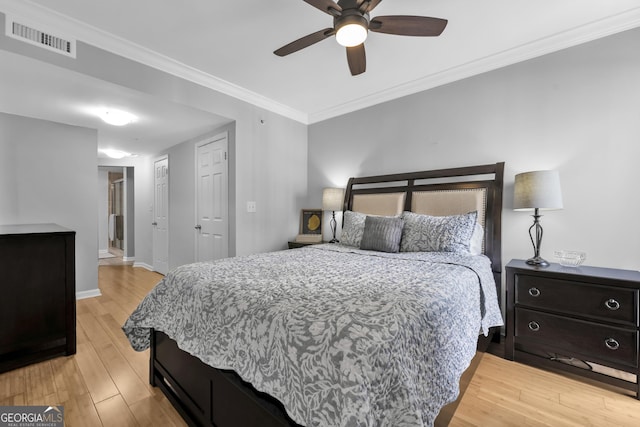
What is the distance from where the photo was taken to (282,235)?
407cm

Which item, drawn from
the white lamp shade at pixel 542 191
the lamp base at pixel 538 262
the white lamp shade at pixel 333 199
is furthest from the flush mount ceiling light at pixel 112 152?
the lamp base at pixel 538 262

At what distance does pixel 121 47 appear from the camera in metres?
2.42

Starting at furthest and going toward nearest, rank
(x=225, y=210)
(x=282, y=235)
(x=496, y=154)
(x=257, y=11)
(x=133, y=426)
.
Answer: (x=282, y=235), (x=225, y=210), (x=496, y=154), (x=257, y=11), (x=133, y=426)

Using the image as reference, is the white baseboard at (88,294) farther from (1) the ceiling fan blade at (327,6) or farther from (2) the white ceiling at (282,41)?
(1) the ceiling fan blade at (327,6)

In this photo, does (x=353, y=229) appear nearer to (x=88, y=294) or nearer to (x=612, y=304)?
(x=612, y=304)

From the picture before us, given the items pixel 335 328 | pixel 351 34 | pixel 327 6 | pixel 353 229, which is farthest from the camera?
pixel 353 229

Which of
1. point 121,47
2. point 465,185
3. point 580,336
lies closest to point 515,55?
point 465,185

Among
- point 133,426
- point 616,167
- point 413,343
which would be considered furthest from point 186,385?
point 616,167

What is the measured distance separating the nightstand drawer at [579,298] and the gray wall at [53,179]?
5012 millimetres

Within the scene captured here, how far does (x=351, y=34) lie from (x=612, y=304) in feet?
8.01

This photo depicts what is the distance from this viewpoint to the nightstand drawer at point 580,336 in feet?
6.00

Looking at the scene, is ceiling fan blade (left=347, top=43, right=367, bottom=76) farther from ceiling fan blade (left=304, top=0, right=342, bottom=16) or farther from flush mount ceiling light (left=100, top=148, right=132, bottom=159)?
flush mount ceiling light (left=100, top=148, right=132, bottom=159)

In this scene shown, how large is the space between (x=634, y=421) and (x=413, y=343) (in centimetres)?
172

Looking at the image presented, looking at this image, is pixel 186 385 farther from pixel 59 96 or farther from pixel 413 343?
pixel 59 96
